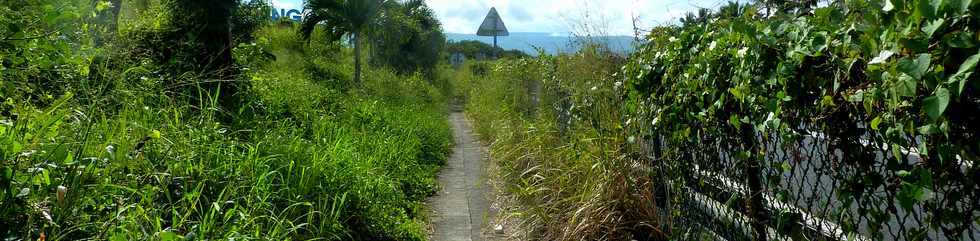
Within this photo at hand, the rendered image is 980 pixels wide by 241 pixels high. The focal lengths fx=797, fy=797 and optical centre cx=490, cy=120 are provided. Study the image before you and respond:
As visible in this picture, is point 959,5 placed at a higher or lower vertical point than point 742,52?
→ higher

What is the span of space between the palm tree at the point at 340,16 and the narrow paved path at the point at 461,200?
9944mm

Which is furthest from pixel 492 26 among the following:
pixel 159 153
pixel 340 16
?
pixel 159 153

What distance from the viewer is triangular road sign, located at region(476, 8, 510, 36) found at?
24.2 m

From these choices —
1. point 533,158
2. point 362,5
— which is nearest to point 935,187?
point 533,158

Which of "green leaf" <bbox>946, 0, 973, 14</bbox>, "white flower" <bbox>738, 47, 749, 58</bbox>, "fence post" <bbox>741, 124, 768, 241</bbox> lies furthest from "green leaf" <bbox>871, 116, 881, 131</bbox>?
"fence post" <bbox>741, 124, 768, 241</bbox>

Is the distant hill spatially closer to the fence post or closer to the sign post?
the fence post

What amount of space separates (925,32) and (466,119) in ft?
62.5

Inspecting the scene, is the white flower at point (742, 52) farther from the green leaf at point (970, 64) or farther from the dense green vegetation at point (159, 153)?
the dense green vegetation at point (159, 153)

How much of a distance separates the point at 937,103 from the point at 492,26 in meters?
23.0

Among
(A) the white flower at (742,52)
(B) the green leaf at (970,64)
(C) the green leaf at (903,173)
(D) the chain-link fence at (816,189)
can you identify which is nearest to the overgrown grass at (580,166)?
(D) the chain-link fence at (816,189)

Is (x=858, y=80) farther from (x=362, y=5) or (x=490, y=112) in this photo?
(x=362, y=5)

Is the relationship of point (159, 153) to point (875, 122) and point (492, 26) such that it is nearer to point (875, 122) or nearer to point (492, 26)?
point (875, 122)

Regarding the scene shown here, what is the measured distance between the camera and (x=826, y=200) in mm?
2557

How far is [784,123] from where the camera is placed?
2441 mm
